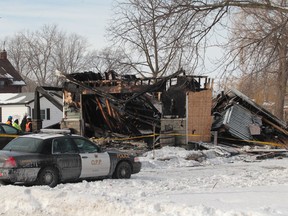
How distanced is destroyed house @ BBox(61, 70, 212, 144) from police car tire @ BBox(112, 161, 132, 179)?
839 cm

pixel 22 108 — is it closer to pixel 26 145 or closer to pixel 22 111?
pixel 22 111

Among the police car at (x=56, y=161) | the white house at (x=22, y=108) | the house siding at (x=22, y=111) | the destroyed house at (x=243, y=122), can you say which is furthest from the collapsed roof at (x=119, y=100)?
the house siding at (x=22, y=111)

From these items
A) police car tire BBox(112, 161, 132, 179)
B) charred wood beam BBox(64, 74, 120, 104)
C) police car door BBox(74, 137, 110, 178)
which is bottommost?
police car tire BBox(112, 161, 132, 179)

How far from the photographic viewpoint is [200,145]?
2380 cm

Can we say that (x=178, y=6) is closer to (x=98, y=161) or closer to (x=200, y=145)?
(x=98, y=161)

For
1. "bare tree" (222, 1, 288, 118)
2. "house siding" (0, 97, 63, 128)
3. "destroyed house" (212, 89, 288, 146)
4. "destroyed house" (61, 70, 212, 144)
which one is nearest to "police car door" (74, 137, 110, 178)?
"bare tree" (222, 1, 288, 118)

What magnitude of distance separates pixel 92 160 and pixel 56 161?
3.91ft

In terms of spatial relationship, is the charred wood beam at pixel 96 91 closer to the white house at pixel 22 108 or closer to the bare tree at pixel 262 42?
the bare tree at pixel 262 42

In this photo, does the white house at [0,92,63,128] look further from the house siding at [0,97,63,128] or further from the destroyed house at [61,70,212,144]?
the destroyed house at [61,70,212,144]

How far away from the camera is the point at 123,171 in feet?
49.3

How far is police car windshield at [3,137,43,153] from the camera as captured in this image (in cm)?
1333

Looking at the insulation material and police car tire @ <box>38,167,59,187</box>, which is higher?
the insulation material

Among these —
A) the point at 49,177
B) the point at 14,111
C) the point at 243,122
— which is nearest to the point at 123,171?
the point at 49,177

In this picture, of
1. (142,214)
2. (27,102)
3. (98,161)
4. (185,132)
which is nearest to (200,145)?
(185,132)
